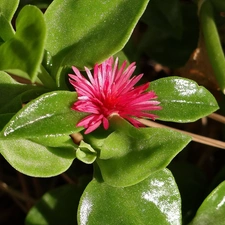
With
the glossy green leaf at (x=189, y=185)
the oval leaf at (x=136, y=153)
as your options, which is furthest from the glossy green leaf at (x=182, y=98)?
the glossy green leaf at (x=189, y=185)

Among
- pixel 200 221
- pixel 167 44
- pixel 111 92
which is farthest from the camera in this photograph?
pixel 167 44

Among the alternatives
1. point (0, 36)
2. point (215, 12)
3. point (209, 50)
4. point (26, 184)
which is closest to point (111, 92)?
point (0, 36)

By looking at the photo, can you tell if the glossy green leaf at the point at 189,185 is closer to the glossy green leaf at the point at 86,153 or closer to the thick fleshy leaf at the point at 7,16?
the glossy green leaf at the point at 86,153

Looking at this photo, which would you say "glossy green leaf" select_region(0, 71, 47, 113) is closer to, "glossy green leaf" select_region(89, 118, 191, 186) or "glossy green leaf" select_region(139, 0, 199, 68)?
"glossy green leaf" select_region(89, 118, 191, 186)

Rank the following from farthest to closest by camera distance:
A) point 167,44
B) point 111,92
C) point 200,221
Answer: point 167,44
point 200,221
point 111,92

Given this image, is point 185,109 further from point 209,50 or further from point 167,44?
point 167,44
